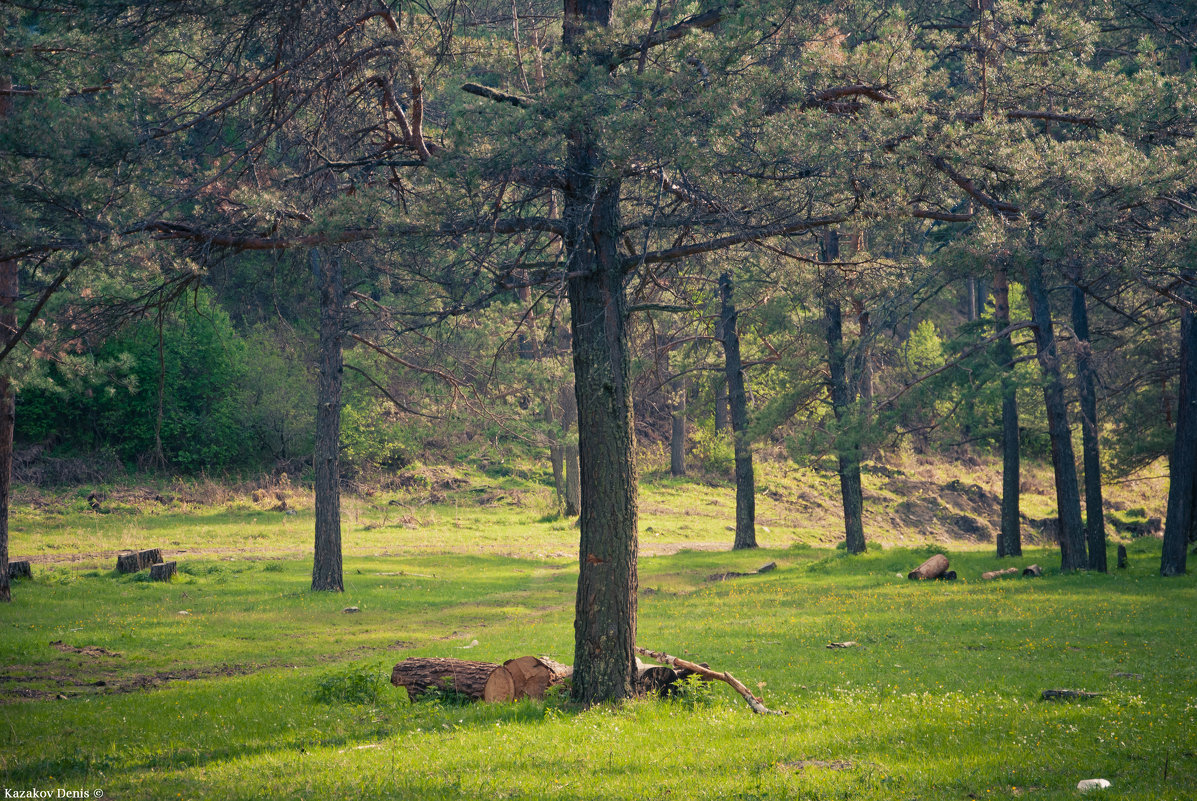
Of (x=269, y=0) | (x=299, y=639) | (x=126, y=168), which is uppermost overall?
(x=269, y=0)

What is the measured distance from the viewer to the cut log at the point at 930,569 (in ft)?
69.4

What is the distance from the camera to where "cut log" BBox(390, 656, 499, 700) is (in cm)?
935

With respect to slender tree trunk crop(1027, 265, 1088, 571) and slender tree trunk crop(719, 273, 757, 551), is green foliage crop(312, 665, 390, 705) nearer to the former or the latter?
Answer: slender tree trunk crop(1027, 265, 1088, 571)

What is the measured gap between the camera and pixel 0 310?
1538cm

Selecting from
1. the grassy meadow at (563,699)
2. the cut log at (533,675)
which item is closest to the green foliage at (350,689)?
the grassy meadow at (563,699)

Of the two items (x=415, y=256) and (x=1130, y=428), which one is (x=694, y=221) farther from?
(x=1130, y=428)

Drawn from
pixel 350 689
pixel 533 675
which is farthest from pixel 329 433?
pixel 533 675

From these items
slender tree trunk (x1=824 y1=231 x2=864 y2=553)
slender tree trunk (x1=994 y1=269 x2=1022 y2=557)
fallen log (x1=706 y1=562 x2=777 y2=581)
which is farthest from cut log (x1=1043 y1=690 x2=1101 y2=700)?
slender tree trunk (x1=994 y1=269 x2=1022 y2=557)

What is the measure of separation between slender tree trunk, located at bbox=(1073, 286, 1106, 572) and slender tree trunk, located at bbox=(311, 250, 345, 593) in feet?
56.2

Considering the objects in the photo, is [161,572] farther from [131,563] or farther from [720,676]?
[720,676]

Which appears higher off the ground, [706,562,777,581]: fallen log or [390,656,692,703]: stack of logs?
[390,656,692,703]: stack of logs

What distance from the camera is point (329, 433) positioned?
1961cm

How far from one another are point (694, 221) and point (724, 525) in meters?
30.2

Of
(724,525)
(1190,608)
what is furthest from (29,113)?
(724,525)
